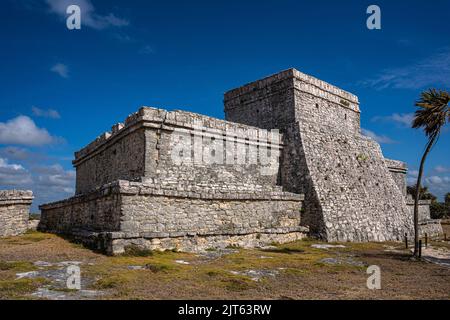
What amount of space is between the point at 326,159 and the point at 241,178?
194 inches

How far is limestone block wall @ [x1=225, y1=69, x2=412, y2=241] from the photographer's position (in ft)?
56.6

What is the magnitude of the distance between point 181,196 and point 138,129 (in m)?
3.60

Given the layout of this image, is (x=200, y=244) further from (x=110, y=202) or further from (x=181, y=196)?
(x=110, y=202)

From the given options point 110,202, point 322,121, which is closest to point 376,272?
point 110,202

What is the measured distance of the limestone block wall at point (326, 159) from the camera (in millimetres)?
17266

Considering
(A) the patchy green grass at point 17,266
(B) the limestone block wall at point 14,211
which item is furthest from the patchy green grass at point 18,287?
(B) the limestone block wall at point 14,211

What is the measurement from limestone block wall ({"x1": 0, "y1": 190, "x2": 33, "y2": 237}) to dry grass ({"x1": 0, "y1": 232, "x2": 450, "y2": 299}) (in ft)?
9.76

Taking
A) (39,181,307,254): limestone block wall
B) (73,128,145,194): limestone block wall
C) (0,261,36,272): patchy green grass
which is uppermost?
(73,128,145,194): limestone block wall

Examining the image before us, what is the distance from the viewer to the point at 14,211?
16125 millimetres

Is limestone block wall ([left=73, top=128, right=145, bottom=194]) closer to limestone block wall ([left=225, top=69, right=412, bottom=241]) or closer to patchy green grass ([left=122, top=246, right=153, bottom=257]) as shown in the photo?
patchy green grass ([left=122, top=246, right=153, bottom=257])

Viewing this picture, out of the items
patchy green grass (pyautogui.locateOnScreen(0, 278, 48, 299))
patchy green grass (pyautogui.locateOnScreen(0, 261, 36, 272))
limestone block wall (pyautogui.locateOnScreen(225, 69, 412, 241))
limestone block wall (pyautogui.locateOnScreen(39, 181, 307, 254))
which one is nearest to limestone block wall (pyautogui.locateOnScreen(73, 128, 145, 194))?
limestone block wall (pyautogui.locateOnScreen(39, 181, 307, 254))

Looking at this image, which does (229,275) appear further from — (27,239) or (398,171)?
(398,171)

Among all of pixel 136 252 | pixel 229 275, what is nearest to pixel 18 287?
pixel 136 252
